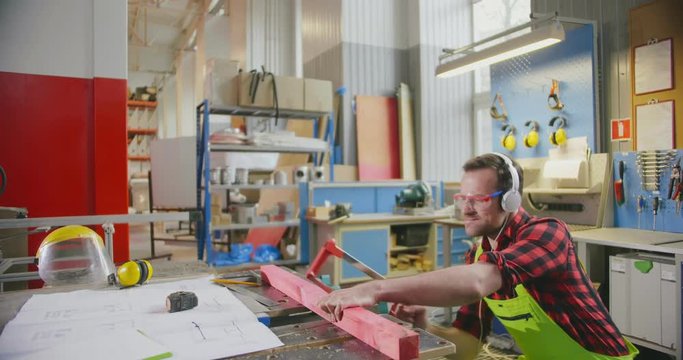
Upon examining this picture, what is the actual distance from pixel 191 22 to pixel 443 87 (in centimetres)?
603

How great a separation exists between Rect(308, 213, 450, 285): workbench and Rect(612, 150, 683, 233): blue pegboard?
4.77 ft

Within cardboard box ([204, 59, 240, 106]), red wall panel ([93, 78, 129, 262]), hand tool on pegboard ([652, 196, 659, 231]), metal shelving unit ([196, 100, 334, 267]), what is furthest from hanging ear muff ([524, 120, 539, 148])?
red wall panel ([93, 78, 129, 262])

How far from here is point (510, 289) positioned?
1.25 metres

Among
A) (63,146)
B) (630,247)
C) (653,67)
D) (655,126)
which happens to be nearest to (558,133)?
(655,126)

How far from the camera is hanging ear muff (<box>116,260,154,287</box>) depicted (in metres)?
1.25

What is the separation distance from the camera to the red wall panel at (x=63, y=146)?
8.97 ft

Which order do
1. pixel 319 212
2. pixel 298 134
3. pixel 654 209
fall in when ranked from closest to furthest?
pixel 654 209, pixel 319 212, pixel 298 134

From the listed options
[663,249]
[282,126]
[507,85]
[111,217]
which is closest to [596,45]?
[507,85]

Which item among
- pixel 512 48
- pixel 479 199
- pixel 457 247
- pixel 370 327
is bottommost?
pixel 457 247

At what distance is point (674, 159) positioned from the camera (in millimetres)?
2811

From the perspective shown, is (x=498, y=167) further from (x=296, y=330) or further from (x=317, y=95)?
(x=317, y=95)

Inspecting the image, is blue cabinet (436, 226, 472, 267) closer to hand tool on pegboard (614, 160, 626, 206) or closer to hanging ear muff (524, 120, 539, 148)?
hanging ear muff (524, 120, 539, 148)

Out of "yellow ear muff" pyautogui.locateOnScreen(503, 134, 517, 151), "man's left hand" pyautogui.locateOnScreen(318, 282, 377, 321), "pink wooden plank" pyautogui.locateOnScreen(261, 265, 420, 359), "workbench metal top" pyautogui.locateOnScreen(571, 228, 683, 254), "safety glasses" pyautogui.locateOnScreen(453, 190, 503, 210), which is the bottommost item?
"workbench metal top" pyautogui.locateOnScreen(571, 228, 683, 254)

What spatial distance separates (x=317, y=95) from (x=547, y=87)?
2174 mm
